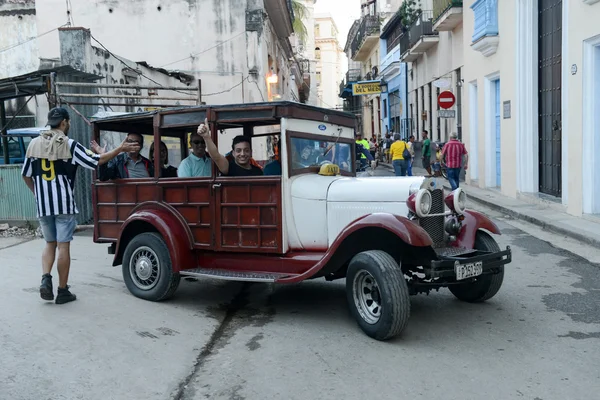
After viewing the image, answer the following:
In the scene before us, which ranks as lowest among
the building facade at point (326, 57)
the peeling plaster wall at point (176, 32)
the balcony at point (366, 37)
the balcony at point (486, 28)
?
the balcony at point (486, 28)

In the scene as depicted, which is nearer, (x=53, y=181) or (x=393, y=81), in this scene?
(x=53, y=181)

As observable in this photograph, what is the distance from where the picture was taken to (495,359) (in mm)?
4340

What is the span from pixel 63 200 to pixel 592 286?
17.9 feet

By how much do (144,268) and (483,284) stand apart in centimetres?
332

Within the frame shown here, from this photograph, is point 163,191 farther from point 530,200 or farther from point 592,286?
point 530,200

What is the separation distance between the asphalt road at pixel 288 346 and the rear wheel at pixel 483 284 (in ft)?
0.32

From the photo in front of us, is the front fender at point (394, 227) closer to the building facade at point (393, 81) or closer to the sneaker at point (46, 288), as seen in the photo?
the sneaker at point (46, 288)

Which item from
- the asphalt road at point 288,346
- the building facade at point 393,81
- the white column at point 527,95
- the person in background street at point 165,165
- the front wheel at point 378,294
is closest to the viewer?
the asphalt road at point 288,346

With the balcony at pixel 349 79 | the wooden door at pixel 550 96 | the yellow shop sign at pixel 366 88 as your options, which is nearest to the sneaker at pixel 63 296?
the wooden door at pixel 550 96

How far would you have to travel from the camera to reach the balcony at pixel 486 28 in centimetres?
1495

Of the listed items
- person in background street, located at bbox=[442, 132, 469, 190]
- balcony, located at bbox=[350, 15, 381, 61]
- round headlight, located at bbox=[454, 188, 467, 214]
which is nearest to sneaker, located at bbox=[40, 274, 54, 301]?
round headlight, located at bbox=[454, 188, 467, 214]

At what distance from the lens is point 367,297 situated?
5.03m

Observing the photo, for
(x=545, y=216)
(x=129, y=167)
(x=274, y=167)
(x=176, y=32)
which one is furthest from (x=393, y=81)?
(x=274, y=167)

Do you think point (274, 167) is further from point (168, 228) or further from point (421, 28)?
point (421, 28)
